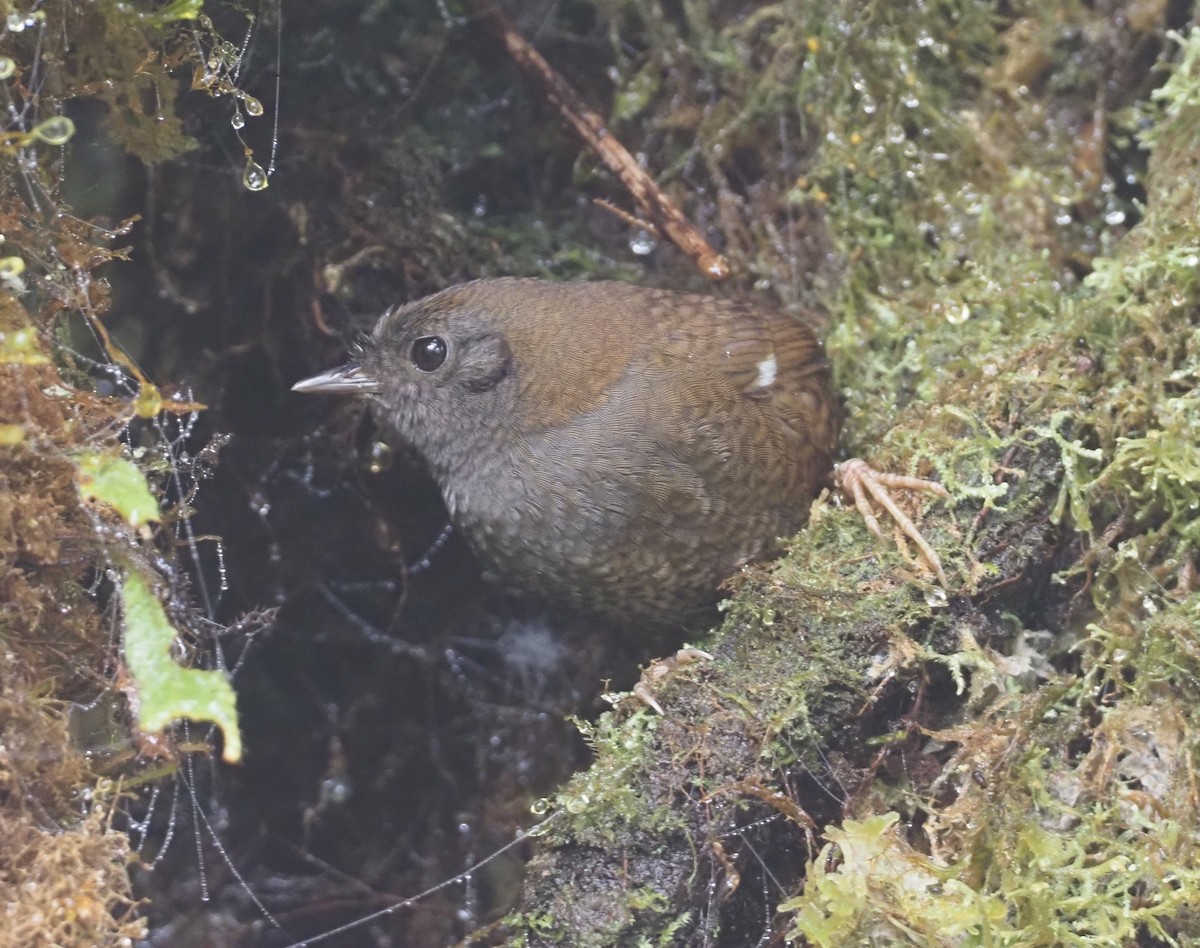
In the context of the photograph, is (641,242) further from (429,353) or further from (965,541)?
(965,541)

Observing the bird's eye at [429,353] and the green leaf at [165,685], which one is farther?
the bird's eye at [429,353]

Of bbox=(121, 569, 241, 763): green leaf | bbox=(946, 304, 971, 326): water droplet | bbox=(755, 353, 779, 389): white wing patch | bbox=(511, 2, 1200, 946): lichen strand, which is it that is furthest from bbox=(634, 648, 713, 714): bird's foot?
bbox=(946, 304, 971, 326): water droplet

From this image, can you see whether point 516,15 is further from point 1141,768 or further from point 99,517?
point 1141,768

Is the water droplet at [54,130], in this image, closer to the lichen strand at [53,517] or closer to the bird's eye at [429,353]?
the lichen strand at [53,517]

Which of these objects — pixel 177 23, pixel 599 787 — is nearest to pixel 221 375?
pixel 177 23

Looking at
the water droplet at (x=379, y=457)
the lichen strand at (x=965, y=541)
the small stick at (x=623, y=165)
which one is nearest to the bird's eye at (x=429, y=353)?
the water droplet at (x=379, y=457)

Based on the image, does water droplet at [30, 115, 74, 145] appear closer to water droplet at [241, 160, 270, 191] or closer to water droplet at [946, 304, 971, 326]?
water droplet at [241, 160, 270, 191]

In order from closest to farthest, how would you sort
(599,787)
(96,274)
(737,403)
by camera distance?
(599,787)
(96,274)
(737,403)
